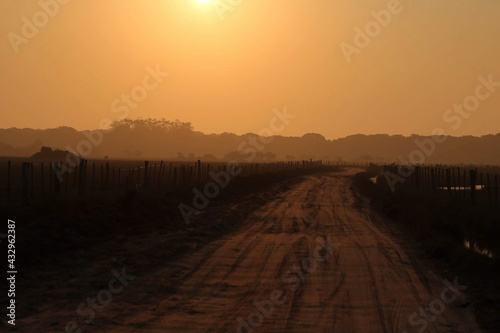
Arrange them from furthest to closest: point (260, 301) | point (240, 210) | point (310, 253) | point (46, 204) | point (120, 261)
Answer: point (240, 210)
point (46, 204)
point (310, 253)
point (120, 261)
point (260, 301)

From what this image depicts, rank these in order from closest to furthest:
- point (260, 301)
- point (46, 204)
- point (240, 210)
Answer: point (260, 301), point (46, 204), point (240, 210)

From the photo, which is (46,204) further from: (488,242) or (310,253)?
(488,242)

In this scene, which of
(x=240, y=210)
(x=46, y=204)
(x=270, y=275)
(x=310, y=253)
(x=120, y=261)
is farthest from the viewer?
(x=240, y=210)

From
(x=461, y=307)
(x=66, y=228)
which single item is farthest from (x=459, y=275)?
(x=66, y=228)

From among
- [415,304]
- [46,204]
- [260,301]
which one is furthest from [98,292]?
[46,204]

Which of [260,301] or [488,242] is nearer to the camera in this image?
[260,301]

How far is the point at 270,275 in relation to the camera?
13898 mm

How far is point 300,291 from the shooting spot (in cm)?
1227

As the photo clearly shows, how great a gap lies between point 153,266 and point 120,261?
895 millimetres

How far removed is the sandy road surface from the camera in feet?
32.5

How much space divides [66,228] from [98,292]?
641 cm

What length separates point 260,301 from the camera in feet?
37.2

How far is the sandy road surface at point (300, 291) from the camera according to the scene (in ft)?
32.5

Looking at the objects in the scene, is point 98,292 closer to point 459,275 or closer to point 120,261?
point 120,261
